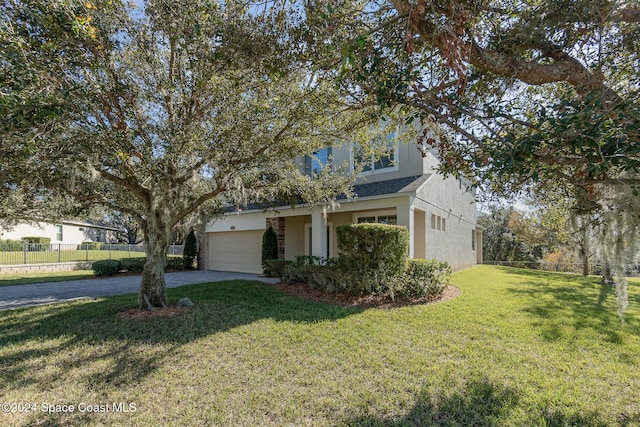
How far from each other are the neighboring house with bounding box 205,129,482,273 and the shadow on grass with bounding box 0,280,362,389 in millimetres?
4140

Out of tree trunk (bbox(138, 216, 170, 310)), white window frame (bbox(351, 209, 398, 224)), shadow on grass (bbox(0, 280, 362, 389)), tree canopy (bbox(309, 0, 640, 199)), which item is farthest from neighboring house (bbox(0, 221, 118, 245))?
tree canopy (bbox(309, 0, 640, 199))

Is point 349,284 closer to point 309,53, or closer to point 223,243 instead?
point 309,53

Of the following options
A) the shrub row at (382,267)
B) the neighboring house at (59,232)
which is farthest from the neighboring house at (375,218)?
the neighboring house at (59,232)

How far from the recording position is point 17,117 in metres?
3.77

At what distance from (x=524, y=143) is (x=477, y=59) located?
136cm

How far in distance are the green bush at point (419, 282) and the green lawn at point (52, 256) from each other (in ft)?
63.3

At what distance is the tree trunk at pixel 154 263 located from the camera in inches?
277

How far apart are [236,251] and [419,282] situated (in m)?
11.2

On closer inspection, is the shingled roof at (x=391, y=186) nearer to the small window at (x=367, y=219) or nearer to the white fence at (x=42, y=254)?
the small window at (x=367, y=219)

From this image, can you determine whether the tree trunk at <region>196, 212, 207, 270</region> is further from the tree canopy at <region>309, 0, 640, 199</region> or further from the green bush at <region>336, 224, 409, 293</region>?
the tree canopy at <region>309, 0, 640, 199</region>

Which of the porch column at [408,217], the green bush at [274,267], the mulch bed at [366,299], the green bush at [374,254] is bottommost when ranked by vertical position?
the mulch bed at [366,299]

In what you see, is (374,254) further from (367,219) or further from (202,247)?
(202,247)

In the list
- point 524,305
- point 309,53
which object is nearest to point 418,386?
point 309,53

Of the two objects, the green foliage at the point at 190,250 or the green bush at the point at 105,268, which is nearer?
the green bush at the point at 105,268
